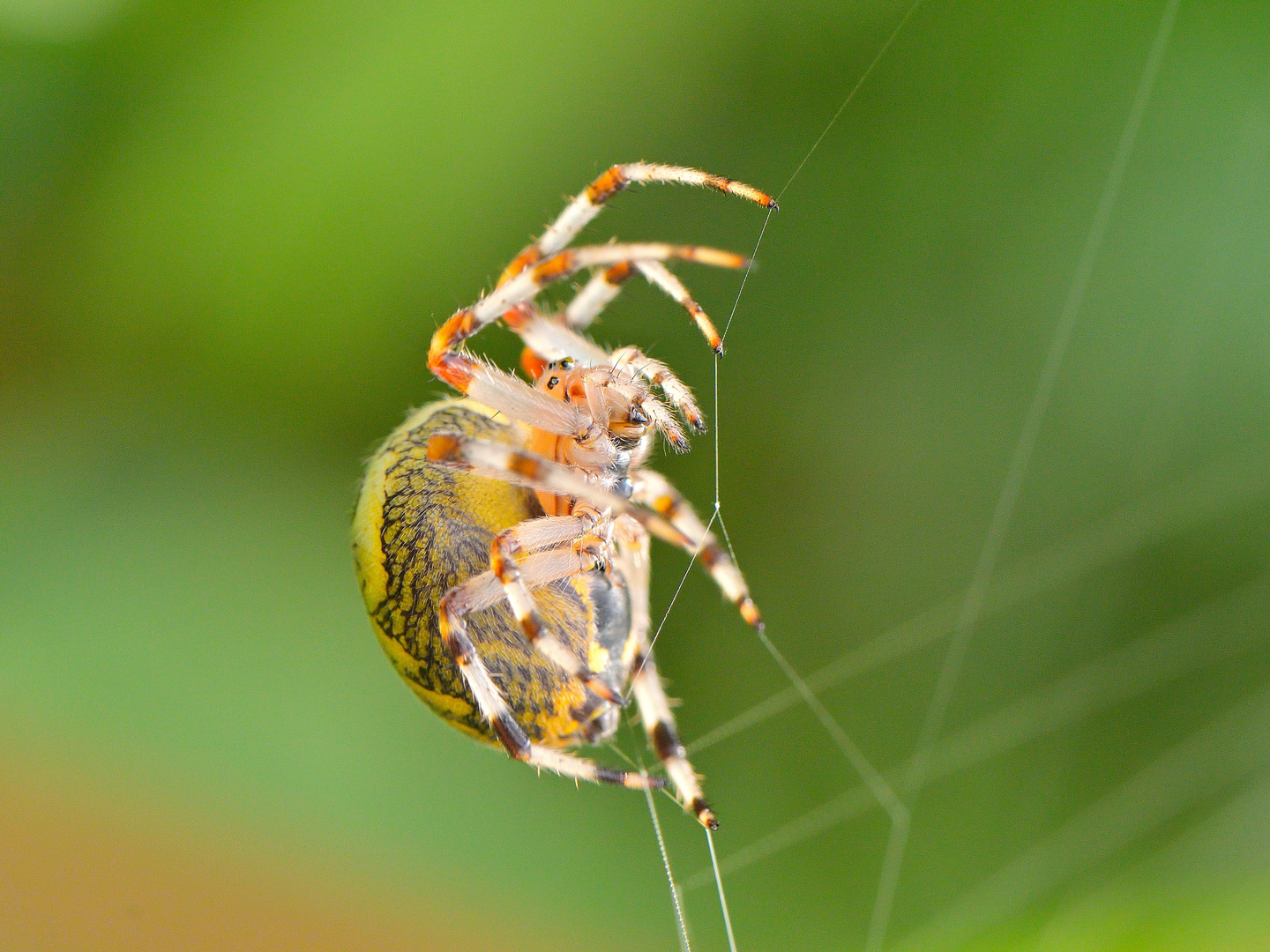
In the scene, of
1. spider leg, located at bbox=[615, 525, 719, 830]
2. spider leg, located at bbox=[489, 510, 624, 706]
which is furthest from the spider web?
spider leg, located at bbox=[489, 510, 624, 706]

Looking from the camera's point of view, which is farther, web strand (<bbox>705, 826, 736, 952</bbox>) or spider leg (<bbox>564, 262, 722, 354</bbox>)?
web strand (<bbox>705, 826, 736, 952</bbox>)

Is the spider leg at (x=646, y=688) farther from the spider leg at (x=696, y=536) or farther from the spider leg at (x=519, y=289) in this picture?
the spider leg at (x=519, y=289)

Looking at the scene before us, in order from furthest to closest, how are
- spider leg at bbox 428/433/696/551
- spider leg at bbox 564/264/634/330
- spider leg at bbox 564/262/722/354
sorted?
spider leg at bbox 564/264/634/330 < spider leg at bbox 564/262/722/354 < spider leg at bbox 428/433/696/551

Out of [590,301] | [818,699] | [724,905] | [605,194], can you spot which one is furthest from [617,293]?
[724,905]

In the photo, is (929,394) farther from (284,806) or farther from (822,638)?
(284,806)

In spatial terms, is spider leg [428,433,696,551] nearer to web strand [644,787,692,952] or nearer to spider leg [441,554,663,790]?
spider leg [441,554,663,790]
